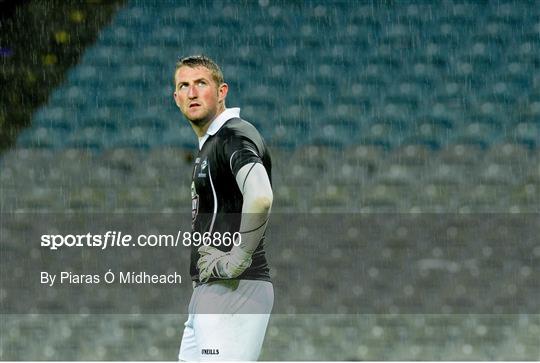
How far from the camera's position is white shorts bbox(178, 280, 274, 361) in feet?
9.63

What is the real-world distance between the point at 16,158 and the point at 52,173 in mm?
242

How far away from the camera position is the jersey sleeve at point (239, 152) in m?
2.78

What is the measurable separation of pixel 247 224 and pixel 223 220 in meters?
0.18

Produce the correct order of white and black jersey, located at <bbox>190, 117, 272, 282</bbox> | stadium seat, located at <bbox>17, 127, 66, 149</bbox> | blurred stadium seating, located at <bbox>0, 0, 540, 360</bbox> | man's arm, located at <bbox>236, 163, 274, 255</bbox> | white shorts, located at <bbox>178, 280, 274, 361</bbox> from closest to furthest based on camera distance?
man's arm, located at <bbox>236, 163, 274, 255</bbox>, white and black jersey, located at <bbox>190, 117, 272, 282</bbox>, white shorts, located at <bbox>178, 280, 274, 361</bbox>, blurred stadium seating, located at <bbox>0, 0, 540, 360</bbox>, stadium seat, located at <bbox>17, 127, 66, 149</bbox>

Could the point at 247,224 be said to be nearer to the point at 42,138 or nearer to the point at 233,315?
the point at 233,315

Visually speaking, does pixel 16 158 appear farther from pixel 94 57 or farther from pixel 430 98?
pixel 430 98

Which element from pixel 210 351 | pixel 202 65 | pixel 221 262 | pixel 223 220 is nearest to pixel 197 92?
pixel 202 65

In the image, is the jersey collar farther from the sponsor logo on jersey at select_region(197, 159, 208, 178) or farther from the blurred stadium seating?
the blurred stadium seating

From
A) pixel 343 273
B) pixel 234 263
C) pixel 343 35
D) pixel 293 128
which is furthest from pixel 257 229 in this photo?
→ pixel 343 35

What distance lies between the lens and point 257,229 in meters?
2.71

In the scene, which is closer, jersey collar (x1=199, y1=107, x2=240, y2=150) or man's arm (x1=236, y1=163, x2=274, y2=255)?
man's arm (x1=236, y1=163, x2=274, y2=255)

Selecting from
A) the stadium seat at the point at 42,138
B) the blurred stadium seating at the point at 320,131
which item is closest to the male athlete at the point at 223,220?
the blurred stadium seating at the point at 320,131

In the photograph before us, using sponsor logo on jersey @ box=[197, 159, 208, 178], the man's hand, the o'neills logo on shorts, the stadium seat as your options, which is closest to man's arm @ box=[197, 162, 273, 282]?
the man's hand

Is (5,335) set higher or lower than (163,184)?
lower
